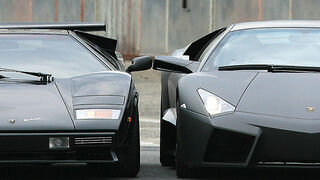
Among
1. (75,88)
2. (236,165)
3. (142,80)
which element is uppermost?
(75,88)

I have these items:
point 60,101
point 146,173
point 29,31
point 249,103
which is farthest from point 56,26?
point 249,103

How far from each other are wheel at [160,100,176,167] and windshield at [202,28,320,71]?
72 cm

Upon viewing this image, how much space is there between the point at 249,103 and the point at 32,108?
1.57 metres

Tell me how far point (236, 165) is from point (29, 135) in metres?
1.48

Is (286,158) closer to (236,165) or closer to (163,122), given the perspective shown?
(236,165)

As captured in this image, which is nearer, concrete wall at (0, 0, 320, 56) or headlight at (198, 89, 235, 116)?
headlight at (198, 89, 235, 116)

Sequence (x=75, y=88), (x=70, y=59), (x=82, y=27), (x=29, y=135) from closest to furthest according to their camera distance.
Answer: (x=29, y=135) → (x=75, y=88) → (x=70, y=59) → (x=82, y=27)

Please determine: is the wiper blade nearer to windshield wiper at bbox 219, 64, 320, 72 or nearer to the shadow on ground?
windshield wiper at bbox 219, 64, 320, 72

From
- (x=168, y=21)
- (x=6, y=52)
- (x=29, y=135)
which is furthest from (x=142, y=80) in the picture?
(x=29, y=135)

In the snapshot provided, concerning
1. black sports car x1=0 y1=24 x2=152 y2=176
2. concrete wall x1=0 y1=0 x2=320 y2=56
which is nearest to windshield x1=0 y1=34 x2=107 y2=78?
black sports car x1=0 y1=24 x2=152 y2=176

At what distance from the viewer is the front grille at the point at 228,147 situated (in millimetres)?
7355

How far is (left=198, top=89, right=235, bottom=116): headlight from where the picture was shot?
7.49m

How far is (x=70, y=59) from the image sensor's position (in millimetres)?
8523

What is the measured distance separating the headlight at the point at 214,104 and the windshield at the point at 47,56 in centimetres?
108
